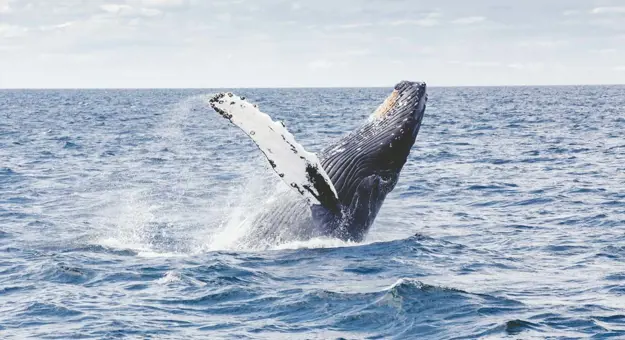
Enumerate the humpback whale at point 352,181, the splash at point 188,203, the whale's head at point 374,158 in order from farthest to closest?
the splash at point 188,203, the whale's head at point 374,158, the humpback whale at point 352,181

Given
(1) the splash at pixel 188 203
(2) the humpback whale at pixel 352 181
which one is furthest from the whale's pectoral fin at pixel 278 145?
(1) the splash at pixel 188 203

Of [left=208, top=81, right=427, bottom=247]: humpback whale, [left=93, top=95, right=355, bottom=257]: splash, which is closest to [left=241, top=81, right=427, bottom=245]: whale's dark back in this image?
[left=208, top=81, right=427, bottom=247]: humpback whale

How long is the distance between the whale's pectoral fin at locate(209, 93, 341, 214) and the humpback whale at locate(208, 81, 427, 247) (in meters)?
0.02

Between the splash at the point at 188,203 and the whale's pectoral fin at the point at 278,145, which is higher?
the whale's pectoral fin at the point at 278,145

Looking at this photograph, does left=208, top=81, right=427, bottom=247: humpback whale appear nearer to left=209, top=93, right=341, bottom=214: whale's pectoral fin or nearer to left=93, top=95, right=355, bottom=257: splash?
left=209, top=93, right=341, bottom=214: whale's pectoral fin

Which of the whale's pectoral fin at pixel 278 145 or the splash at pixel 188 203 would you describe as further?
the splash at pixel 188 203

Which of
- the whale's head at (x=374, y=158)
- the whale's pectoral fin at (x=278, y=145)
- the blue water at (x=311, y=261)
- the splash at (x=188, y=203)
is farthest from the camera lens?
the splash at (x=188, y=203)

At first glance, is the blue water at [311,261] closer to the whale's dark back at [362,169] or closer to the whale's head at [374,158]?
the whale's dark back at [362,169]

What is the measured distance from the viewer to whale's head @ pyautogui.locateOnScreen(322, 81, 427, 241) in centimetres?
1079

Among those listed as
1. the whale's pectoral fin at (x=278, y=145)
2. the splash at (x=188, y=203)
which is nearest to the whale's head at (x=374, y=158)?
the splash at (x=188, y=203)

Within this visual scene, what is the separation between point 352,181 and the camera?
10797mm

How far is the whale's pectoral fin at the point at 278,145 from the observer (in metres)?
9.21

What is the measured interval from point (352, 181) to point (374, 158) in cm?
40

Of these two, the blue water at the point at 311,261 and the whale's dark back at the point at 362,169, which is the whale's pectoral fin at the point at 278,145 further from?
the whale's dark back at the point at 362,169
